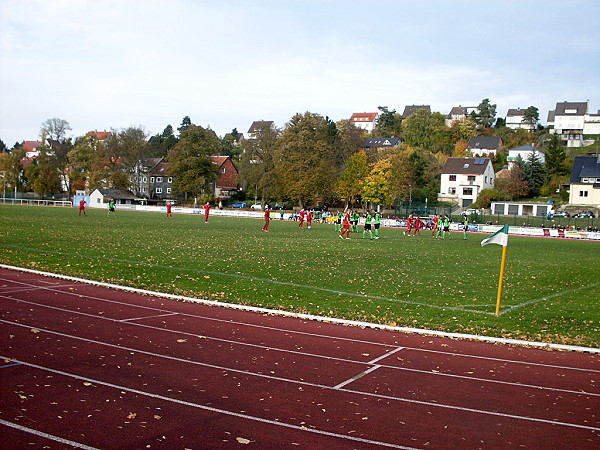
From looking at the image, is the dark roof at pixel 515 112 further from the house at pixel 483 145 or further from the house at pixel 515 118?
the house at pixel 483 145

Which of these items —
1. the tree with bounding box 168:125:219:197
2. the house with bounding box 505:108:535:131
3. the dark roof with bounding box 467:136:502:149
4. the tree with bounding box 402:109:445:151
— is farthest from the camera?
the house with bounding box 505:108:535:131

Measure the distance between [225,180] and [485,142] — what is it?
53.6m

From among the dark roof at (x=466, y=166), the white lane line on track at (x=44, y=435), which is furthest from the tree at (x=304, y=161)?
the white lane line on track at (x=44, y=435)

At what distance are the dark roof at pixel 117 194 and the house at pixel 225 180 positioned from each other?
18800mm

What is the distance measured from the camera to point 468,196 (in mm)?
91312

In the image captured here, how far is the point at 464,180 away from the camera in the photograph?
3622 inches

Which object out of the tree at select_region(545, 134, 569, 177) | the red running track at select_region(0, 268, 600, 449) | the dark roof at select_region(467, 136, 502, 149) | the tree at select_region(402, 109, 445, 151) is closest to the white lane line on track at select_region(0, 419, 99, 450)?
the red running track at select_region(0, 268, 600, 449)

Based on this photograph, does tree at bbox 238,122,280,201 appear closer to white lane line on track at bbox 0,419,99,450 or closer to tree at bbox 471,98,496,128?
tree at bbox 471,98,496,128

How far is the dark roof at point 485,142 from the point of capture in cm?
10994

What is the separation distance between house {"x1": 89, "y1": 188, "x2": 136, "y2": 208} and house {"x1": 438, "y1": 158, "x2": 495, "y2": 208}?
174ft

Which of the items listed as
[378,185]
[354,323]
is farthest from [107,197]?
[354,323]

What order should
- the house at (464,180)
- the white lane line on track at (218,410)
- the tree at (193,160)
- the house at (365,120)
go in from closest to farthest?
the white lane line on track at (218,410) < the tree at (193,160) < the house at (464,180) < the house at (365,120)

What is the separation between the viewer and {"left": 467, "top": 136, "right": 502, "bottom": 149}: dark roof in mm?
109938

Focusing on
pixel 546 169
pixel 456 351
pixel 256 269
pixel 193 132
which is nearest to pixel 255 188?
pixel 193 132
